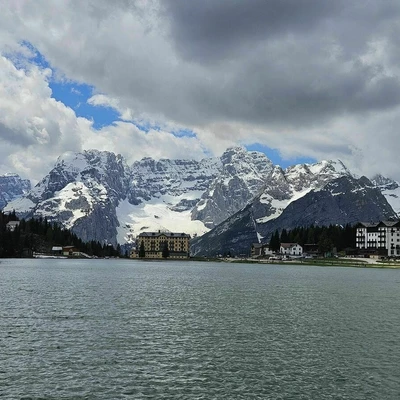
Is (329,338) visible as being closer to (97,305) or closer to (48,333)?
(48,333)

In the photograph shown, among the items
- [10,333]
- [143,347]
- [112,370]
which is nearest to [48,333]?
[10,333]

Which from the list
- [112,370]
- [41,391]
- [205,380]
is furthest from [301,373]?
[41,391]

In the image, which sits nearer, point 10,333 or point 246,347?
point 246,347

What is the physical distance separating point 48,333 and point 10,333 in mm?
3574

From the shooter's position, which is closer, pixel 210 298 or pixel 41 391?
pixel 41 391

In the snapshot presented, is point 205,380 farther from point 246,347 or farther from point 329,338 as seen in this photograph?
point 329,338

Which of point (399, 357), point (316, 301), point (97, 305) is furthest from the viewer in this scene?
point (316, 301)

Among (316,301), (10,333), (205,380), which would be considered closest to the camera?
(205,380)

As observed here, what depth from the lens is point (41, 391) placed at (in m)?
33.6

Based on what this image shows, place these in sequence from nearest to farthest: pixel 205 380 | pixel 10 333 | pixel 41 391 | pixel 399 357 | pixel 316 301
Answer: pixel 41 391, pixel 205 380, pixel 399 357, pixel 10 333, pixel 316 301

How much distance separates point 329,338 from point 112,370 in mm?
23566

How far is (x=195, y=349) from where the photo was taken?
46.6 metres

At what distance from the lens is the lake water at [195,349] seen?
3512 cm

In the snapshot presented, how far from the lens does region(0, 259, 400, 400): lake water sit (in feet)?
115
